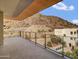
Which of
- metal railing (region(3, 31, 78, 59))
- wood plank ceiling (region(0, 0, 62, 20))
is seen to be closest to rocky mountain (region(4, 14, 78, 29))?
metal railing (region(3, 31, 78, 59))

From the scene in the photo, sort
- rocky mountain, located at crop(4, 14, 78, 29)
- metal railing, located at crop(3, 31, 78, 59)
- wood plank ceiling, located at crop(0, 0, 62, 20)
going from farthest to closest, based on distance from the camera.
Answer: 1. rocky mountain, located at crop(4, 14, 78, 29)
2. metal railing, located at crop(3, 31, 78, 59)
3. wood plank ceiling, located at crop(0, 0, 62, 20)

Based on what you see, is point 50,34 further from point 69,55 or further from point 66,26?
point 69,55

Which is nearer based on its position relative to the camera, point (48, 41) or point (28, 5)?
point (28, 5)

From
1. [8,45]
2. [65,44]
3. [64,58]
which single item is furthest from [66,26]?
[8,45]

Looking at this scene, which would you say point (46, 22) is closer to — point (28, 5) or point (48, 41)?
point (48, 41)

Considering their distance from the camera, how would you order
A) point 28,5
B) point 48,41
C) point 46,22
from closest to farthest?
1. point 28,5
2. point 46,22
3. point 48,41

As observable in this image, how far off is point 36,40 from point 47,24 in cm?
107

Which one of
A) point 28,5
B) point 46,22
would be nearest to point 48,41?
point 46,22

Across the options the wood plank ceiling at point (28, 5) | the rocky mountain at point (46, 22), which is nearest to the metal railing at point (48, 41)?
the rocky mountain at point (46, 22)

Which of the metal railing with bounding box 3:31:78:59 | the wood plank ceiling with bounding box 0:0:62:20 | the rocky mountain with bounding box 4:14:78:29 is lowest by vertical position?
the metal railing with bounding box 3:31:78:59

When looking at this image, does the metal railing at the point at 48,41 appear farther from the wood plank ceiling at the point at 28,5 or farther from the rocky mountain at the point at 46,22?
the wood plank ceiling at the point at 28,5

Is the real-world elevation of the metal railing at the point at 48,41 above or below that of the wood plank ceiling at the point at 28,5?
below

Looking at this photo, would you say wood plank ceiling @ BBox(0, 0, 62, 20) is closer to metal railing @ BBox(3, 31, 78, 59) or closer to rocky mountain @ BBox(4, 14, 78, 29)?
rocky mountain @ BBox(4, 14, 78, 29)

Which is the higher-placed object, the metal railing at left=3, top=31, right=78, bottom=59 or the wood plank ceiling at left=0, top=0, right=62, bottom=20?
the wood plank ceiling at left=0, top=0, right=62, bottom=20
